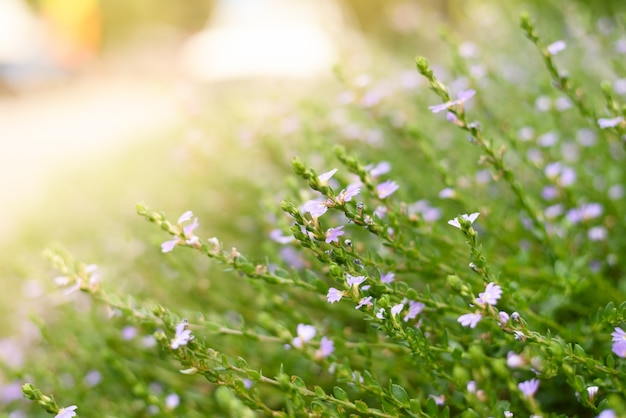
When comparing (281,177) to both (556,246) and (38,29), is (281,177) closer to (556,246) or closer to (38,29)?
(556,246)

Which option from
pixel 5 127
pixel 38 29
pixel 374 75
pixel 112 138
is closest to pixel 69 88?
pixel 38 29

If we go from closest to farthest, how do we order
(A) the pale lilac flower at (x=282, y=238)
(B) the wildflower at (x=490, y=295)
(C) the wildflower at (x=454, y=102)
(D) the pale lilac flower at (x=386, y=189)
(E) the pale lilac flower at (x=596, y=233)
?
1. (B) the wildflower at (x=490, y=295)
2. (C) the wildflower at (x=454, y=102)
3. (D) the pale lilac flower at (x=386, y=189)
4. (A) the pale lilac flower at (x=282, y=238)
5. (E) the pale lilac flower at (x=596, y=233)

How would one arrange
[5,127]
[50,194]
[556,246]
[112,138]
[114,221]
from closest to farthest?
[556,246] < [114,221] < [50,194] < [112,138] < [5,127]

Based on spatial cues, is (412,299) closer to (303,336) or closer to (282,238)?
(303,336)

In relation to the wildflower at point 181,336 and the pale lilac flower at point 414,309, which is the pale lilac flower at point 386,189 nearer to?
the pale lilac flower at point 414,309

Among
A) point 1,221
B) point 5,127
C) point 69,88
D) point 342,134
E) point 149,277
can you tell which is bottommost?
point 69,88

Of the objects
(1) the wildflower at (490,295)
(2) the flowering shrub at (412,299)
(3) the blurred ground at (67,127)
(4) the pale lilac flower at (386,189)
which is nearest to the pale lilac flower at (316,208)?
(2) the flowering shrub at (412,299)

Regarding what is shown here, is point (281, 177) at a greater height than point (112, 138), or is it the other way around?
point (281, 177)
